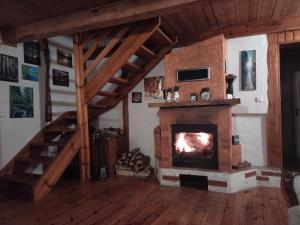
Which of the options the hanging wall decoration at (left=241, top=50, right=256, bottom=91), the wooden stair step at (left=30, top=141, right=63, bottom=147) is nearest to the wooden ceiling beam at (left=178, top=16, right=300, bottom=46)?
the hanging wall decoration at (left=241, top=50, right=256, bottom=91)

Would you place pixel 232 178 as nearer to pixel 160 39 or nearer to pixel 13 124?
pixel 160 39

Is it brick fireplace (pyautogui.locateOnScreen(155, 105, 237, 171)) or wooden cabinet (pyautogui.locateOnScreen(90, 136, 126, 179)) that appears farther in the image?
wooden cabinet (pyautogui.locateOnScreen(90, 136, 126, 179))

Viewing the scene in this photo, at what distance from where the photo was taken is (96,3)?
2.76m

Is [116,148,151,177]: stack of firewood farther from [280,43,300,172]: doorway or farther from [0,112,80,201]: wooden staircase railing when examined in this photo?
[280,43,300,172]: doorway

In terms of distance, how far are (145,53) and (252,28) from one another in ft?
5.58

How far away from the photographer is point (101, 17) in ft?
9.32

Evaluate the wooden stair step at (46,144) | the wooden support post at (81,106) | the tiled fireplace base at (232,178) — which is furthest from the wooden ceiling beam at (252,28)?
the wooden stair step at (46,144)

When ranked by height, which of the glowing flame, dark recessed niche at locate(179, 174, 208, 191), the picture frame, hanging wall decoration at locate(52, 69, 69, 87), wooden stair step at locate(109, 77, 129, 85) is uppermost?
the picture frame

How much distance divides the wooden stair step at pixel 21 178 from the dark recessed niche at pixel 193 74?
2.52m

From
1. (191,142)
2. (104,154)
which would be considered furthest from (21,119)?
(191,142)

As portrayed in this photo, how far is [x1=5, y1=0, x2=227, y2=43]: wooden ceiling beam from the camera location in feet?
8.38

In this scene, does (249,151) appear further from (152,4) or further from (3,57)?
(3,57)

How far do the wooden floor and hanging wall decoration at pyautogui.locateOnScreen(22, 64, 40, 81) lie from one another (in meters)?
1.84

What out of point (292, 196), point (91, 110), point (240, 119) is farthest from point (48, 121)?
point (292, 196)
